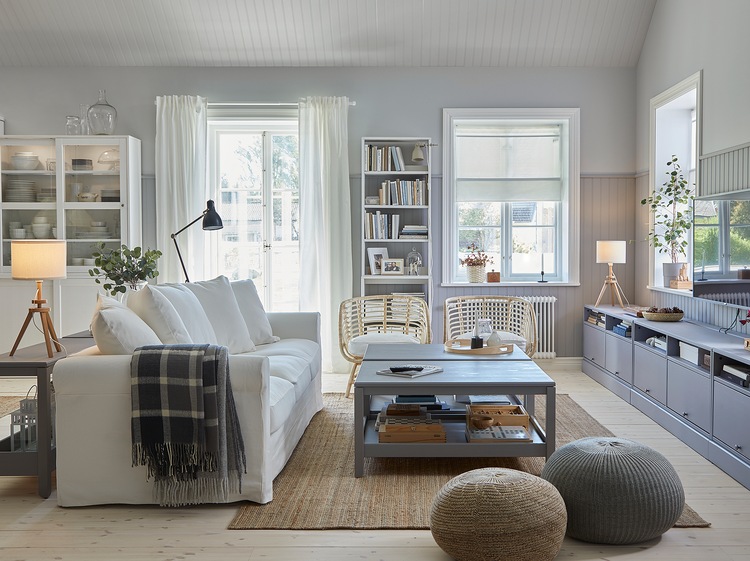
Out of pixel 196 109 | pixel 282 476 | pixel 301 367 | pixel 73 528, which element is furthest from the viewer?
pixel 196 109

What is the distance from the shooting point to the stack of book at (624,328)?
5372 millimetres

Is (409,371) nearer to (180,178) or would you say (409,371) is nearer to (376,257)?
(376,257)

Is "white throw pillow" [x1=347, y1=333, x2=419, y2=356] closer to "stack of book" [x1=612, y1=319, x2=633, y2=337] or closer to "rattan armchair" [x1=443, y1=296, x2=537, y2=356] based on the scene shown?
"rattan armchair" [x1=443, y1=296, x2=537, y2=356]

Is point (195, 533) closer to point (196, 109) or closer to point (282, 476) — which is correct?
point (282, 476)

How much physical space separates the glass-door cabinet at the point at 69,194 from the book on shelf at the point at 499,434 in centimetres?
387

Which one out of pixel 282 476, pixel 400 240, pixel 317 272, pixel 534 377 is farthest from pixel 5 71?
pixel 534 377

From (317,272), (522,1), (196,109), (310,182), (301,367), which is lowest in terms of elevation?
(301,367)

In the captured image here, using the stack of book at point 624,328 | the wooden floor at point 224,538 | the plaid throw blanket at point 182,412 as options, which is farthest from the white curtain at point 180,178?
the stack of book at point 624,328

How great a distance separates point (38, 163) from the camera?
621 centimetres

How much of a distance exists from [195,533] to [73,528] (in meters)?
0.52

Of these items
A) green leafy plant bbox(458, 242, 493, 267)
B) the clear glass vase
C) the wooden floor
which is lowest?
the wooden floor

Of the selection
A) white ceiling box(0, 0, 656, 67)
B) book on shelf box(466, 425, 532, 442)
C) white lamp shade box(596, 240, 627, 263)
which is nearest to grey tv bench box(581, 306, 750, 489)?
white lamp shade box(596, 240, 627, 263)

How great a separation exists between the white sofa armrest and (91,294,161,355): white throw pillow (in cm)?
178

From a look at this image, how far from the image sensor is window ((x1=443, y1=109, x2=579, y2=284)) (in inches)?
254
